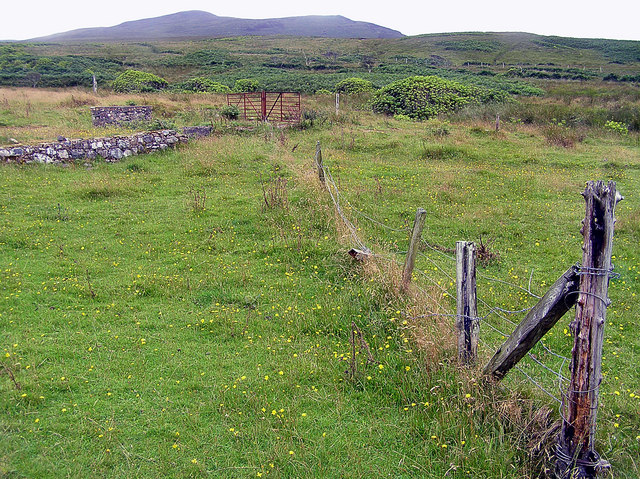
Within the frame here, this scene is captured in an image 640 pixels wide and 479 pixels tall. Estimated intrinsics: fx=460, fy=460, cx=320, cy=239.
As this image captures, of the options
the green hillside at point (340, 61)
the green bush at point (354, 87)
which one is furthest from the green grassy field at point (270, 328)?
the green hillside at point (340, 61)

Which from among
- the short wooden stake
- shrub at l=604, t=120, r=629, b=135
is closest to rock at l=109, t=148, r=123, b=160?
the short wooden stake

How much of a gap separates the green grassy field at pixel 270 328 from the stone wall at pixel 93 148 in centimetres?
66

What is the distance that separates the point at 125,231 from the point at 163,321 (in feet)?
14.0

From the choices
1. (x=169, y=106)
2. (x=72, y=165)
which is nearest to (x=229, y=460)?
(x=72, y=165)

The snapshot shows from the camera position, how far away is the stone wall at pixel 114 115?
22062mm

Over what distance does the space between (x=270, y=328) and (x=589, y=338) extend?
13.9 ft

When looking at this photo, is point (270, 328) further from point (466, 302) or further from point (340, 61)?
point (340, 61)

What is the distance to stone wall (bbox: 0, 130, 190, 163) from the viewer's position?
47.2 feet

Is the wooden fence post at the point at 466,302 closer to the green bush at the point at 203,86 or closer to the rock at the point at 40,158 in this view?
the rock at the point at 40,158

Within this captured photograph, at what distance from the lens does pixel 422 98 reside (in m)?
29.7

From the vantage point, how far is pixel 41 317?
6684 mm

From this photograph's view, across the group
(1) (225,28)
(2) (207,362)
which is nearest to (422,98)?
(2) (207,362)

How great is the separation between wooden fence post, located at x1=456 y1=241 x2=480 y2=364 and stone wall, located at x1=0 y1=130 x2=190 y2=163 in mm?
14627

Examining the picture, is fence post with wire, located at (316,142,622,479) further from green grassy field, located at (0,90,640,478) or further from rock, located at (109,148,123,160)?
rock, located at (109,148,123,160)
